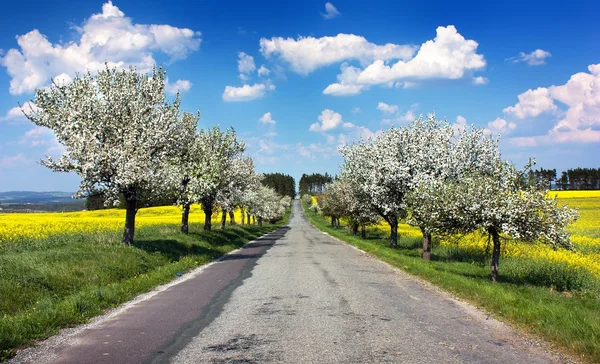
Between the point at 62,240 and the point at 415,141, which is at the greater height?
the point at 415,141

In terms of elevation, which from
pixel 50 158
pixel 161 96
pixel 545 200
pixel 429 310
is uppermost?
pixel 161 96

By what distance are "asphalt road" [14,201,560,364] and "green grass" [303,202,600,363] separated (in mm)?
645

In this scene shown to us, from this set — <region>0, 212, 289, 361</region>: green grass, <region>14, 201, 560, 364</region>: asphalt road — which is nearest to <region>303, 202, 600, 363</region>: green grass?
<region>14, 201, 560, 364</region>: asphalt road

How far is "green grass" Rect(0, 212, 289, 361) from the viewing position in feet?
30.4

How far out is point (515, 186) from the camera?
17.6 m

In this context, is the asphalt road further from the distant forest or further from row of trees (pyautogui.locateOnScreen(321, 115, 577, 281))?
the distant forest

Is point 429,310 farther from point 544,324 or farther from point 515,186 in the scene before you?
point 515,186

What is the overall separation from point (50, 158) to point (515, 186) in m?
19.8

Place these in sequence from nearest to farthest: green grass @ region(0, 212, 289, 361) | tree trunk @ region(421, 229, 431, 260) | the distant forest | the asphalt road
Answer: the asphalt road
green grass @ region(0, 212, 289, 361)
tree trunk @ region(421, 229, 431, 260)
the distant forest

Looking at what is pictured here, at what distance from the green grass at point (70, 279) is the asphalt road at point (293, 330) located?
661 millimetres

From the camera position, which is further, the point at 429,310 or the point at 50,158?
the point at 50,158

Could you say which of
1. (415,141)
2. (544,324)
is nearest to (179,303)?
(544,324)

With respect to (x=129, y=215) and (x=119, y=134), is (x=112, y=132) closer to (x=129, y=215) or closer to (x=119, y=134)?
(x=119, y=134)

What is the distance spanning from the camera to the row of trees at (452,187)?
16.6m
